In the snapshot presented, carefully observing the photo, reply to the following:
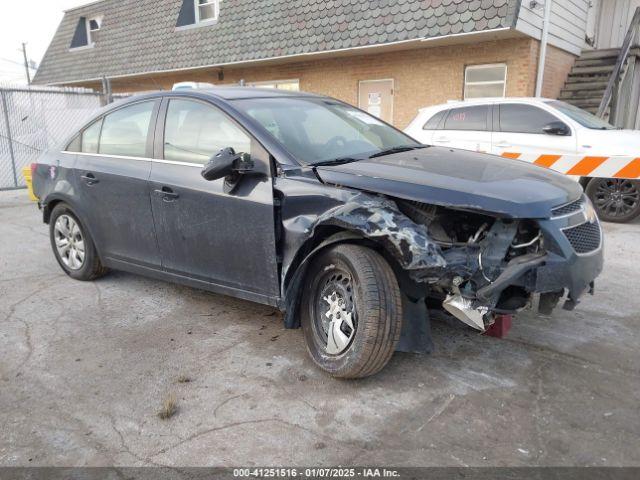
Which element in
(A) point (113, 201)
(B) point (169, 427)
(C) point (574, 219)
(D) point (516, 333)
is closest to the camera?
(B) point (169, 427)

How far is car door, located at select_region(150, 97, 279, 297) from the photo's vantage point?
356 centimetres

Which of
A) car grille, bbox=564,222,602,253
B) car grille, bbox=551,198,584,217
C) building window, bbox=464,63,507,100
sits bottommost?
car grille, bbox=564,222,602,253

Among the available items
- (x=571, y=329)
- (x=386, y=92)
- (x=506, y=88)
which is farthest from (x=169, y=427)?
(x=386, y=92)

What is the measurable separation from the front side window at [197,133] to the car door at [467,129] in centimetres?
527

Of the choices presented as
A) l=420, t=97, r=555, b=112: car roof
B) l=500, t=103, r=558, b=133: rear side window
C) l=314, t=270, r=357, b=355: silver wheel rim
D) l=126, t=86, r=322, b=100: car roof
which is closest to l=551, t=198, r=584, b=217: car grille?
l=314, t=270, r=357, b=355: silver wheel rim

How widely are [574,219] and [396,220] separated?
1065mm

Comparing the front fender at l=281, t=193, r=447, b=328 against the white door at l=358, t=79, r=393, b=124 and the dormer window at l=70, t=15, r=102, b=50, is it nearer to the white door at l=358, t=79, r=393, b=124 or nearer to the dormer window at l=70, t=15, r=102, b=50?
the white door at l=358, t=79, r=393, b=124

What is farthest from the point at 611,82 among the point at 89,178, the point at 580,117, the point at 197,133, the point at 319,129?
the point at 89,178

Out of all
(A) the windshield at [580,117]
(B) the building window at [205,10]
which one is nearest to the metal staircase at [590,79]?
(A) the windshield at [580,117]

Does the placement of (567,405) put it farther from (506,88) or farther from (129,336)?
(506,88)

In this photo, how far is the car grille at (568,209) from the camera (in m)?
3.02

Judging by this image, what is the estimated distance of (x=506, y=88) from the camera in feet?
34.5

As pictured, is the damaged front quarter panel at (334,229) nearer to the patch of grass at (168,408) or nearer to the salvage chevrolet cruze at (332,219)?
the salvage chevrolet cruze at (332,219)

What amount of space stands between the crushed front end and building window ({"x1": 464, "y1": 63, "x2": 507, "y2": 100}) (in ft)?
27.0
